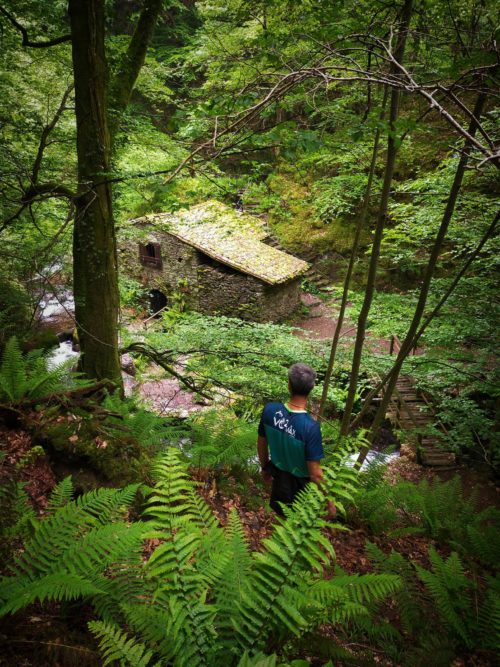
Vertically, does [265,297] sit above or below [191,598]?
below

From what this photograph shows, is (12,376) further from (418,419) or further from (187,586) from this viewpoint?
(418,419)

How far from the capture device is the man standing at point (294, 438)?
304 cm

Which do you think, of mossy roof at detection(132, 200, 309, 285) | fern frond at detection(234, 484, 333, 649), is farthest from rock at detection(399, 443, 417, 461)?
fern frond at detection(234, 484, 333, 649)

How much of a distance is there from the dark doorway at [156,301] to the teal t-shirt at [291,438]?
1793 centimetres

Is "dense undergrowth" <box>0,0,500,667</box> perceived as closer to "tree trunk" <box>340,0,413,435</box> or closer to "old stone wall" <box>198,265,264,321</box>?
"tree trunk" <box>340,0,413,435</box>

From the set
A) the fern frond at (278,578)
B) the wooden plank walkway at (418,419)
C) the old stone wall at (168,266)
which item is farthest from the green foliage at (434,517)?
the old stone wall at (168,266)

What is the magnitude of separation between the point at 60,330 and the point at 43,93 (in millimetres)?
9096

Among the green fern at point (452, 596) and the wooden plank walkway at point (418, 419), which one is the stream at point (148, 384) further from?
the green fern at point (452, 596)

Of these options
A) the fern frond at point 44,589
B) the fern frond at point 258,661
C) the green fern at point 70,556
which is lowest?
the green fern at point 70,556

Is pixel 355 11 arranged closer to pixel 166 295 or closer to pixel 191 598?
pixel 191 598

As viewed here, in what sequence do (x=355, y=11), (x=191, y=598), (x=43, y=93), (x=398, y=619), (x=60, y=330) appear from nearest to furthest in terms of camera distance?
(x=191, y=598) → (x=398, y=619) → (x=355, y=11) → (x=43, y=93) → (x=60, y=330)

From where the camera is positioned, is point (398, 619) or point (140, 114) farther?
point (140, 114)

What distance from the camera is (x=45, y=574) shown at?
6.51 feet

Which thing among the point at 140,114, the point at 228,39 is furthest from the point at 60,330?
the point at 228,39
